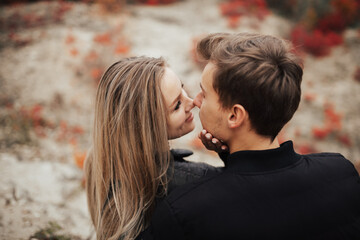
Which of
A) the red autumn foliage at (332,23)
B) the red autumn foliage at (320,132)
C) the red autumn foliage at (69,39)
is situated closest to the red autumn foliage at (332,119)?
the red autumn foliage at (320,132)

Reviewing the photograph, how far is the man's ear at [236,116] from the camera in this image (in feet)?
5.53

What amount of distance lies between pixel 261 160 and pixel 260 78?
0.50 m

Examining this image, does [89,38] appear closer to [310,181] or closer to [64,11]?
[64,11]

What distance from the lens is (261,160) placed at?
1637 mm

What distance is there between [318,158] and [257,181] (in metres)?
0.58

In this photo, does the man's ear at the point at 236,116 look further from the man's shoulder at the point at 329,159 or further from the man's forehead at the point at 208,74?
the man's shoulder at the point at 329,159

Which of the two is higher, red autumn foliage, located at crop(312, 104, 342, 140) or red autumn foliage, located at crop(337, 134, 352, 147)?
red autumn foliage, located at crop(312, 104, 342, 140)

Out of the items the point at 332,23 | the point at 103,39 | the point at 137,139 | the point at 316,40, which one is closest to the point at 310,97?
the point at 316,40

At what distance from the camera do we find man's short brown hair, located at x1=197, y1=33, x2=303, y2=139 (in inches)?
63.9

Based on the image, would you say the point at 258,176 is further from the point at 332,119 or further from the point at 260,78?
the point at 332,119

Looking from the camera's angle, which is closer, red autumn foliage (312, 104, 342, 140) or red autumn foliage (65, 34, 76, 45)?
red autumn foliage (312, 104, 342, 140)

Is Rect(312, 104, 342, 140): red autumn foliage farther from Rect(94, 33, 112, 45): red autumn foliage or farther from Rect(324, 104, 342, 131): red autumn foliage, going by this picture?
Rect(94, 33, 112, 45): red autumn foliage

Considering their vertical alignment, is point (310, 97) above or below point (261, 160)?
below

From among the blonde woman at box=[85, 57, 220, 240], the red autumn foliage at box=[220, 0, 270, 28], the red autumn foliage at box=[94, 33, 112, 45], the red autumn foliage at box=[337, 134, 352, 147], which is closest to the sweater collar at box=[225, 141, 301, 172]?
the blonde woman at box=[85, 57, 220, 240]
